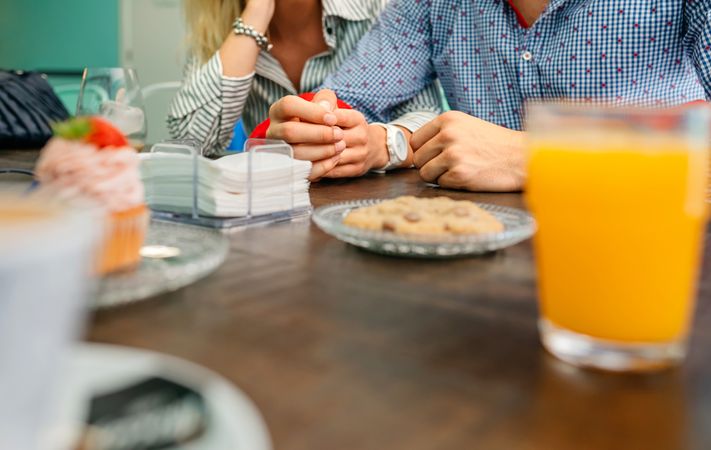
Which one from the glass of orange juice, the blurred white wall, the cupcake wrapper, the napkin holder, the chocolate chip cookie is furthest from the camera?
the blurred white wall

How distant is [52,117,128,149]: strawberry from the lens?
22.7 inches

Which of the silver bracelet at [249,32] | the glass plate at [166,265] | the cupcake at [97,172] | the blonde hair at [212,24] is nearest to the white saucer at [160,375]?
Result: the glass plate at [166,265]

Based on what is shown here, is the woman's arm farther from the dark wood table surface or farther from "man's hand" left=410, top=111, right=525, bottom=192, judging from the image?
the dark wood table surface

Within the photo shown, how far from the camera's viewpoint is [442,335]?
46 cm

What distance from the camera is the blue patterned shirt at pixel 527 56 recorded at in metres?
1.42

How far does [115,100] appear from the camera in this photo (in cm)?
118

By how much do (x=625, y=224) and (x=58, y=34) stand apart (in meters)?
4.36

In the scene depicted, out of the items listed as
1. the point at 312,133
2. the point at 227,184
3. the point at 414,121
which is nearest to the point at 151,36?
the point at 414,121

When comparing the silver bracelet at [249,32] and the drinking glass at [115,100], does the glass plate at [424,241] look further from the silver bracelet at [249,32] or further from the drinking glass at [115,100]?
the silver bracelet at [249,32]

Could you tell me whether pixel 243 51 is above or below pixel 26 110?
above

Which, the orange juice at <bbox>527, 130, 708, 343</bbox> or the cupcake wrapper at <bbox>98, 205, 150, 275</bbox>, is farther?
the cupcake wrapper at <bbox>98, 205, 150, 275</bbox>

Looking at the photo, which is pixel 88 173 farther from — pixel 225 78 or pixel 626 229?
pixel 225 78

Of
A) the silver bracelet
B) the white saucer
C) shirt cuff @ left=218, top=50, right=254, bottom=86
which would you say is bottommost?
the white saucer

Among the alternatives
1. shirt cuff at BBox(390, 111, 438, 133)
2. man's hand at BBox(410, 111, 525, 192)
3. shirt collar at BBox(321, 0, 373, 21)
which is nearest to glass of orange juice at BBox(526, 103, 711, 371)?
man's hand at BBox(410, 111, 525, 192)
